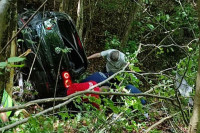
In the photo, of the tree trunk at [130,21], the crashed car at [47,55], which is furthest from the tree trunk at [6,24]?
the tree trunk at [130,21]

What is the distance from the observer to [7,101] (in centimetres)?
207

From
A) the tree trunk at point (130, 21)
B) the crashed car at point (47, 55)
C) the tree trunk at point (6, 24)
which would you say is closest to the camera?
the tree trunk at point (6, 24)

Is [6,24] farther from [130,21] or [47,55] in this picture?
[130,21]

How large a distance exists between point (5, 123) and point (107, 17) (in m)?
8.19

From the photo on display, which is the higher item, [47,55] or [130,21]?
[130,21]

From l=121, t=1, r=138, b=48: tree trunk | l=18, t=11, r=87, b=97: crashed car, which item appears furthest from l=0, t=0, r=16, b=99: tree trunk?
l=121, t=1, r=138, b=48: tree trunk

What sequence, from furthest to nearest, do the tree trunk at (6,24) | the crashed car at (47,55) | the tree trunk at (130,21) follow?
the tree trunk at (130,21)
the crashed car at (47,55)
the tree trunk at (6,24)

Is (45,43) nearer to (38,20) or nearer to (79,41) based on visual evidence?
(38,20)

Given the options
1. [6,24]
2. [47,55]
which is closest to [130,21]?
[47,55]

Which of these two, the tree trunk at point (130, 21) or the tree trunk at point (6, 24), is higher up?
the tree trunk at point (6, 24)

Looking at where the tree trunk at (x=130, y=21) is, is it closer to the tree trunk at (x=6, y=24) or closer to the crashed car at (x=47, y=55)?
the crashed car at (x=47, y=55)

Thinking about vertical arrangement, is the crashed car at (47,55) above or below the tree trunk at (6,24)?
below

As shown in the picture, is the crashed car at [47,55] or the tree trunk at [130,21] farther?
the tree trunk at [130,21]

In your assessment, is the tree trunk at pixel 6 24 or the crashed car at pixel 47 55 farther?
the crashed car at pixel 47 55
